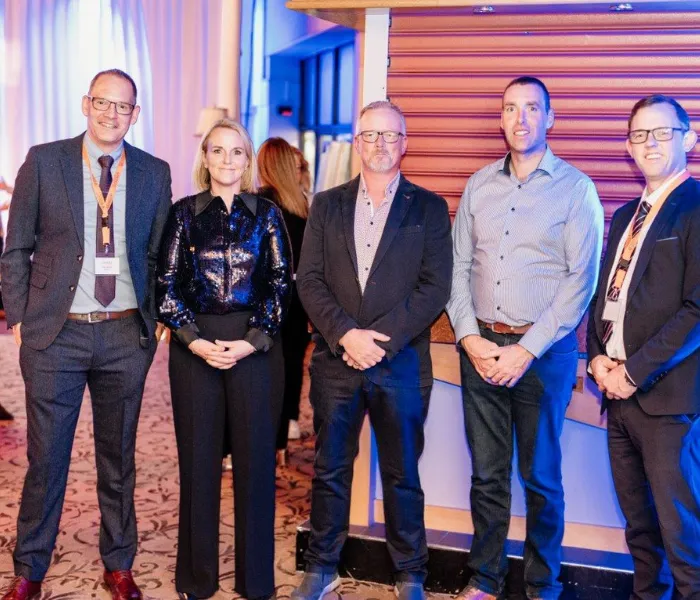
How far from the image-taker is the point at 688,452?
2.75 meters

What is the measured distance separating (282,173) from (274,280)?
5.13 feet

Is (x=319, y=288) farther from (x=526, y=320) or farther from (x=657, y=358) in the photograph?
(x=657, y=358)

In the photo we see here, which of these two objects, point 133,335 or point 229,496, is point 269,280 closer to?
point 133,335

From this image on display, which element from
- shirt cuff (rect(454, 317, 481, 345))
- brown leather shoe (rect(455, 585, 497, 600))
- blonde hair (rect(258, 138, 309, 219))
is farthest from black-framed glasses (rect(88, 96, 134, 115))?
brown leather shoe (rect(455, 585, 497, 600))

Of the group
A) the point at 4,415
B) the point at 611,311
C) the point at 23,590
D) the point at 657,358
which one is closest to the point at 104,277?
the point at 23,590

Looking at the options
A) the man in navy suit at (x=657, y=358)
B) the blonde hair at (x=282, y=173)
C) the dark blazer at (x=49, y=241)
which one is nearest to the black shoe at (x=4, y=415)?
the blonde hair at (x=282, y=173)

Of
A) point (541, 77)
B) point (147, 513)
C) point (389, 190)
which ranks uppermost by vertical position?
point (541, 77)

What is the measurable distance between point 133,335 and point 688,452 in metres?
1.88

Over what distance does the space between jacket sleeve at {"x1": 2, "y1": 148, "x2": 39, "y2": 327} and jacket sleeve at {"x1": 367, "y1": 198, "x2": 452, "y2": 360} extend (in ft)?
3.99

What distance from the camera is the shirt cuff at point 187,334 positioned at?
10.0 feet

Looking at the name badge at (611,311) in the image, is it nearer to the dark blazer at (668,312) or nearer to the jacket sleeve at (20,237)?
the dark blazer at (668,312)

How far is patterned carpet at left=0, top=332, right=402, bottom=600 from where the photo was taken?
3.44 m

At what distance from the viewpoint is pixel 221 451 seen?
3.19 metres

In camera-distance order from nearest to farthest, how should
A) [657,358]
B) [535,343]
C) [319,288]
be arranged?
[657,358] → [535,343] → [319,288]
